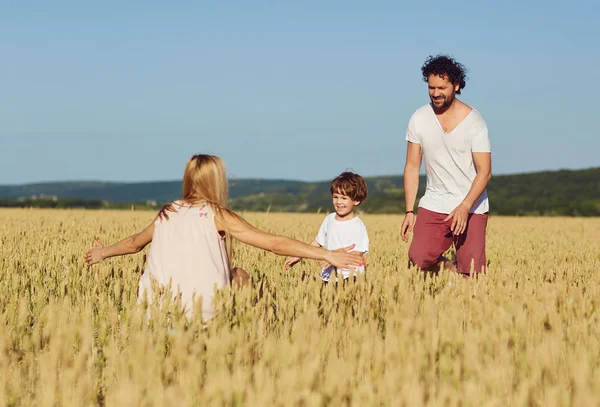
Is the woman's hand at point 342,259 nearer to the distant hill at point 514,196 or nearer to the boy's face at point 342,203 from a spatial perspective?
the boy's face at point 342,203

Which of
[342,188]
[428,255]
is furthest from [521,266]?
[342,188]

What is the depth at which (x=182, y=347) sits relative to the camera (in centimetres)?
261

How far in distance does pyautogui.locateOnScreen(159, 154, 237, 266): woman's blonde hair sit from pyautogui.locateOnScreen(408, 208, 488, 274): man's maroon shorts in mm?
2309

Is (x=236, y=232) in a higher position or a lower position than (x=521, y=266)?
higher

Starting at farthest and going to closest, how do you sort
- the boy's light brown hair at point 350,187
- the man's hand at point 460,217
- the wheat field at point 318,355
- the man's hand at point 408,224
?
the man's hand at point 408,224
the boy's light brown hair at point 350,187
the man's hand at point 460,217
the wheat field at point 318,355

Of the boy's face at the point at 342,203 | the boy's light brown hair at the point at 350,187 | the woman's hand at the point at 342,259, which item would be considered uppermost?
the boy's light brown hair at the point at 350,187

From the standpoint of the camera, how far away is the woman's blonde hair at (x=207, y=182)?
3994 millimetres

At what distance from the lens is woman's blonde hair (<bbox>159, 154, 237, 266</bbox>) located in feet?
13.1

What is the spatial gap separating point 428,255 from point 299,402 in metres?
3.85

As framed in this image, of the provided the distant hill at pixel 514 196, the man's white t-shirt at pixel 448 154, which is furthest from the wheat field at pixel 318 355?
the distant hill at pixel 514 196

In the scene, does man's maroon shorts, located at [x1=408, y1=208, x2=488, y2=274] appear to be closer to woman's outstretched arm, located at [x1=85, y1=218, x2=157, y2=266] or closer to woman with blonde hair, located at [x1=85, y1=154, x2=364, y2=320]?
woman with blonde hair, located at [x1=85, y1=154, x2=364, y2=320]

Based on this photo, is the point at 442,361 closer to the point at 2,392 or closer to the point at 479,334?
the point at 479,334

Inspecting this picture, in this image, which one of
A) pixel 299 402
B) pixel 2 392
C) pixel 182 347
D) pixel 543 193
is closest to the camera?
pixel 299 402

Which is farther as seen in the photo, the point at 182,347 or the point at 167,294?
the point at 167,294
